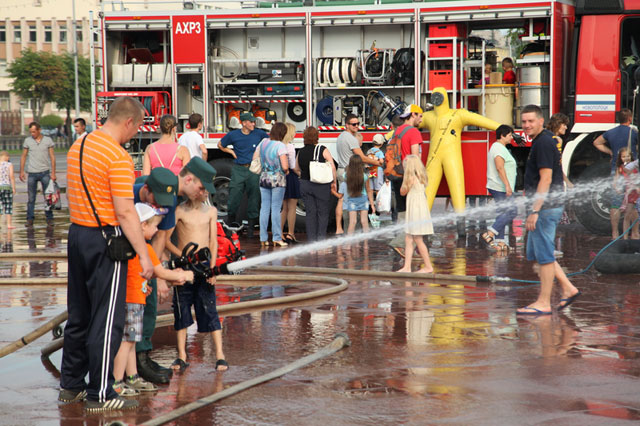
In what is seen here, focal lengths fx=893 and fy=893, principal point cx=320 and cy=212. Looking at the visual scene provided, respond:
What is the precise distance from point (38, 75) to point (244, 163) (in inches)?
1982

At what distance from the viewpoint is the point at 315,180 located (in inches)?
493

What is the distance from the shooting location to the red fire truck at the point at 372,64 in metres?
13.2

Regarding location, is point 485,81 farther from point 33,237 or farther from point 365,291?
point 33,237

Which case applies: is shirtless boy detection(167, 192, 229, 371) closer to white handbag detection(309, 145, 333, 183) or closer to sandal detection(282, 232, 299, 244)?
white handbag detection(309, 145, 333, 183)

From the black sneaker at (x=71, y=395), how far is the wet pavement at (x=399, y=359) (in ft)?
0.20

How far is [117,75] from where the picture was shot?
49.1 ft

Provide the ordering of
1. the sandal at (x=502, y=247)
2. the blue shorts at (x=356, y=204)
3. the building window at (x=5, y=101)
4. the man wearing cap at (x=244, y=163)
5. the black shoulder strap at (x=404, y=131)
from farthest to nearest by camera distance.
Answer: the building window at (x=5, y=101)
the man wearing cap at (x=244, y=163)
the blue shorts at (x=356, y=204)
the sandal at (x=502, y=247)
the black shoulder strap at (x=404, y=131)

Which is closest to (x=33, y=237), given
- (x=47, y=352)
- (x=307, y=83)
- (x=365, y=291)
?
(x=307, y=83)

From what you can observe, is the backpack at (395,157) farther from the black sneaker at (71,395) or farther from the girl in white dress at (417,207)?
the black sneaker at (71,395)

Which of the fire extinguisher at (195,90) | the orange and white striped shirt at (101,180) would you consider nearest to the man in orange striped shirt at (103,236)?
the orange and white striped shirt at (101,180)

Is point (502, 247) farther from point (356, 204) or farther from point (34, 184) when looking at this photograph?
point (34, 184)

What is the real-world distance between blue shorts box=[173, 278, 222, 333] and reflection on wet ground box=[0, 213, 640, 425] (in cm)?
31

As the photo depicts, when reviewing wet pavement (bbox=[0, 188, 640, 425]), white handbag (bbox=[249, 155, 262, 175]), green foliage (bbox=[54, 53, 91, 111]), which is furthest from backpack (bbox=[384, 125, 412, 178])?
green foliage (bbox=[54, 53, 91, 111])

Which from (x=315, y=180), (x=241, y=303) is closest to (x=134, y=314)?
(x=241, y=303)
